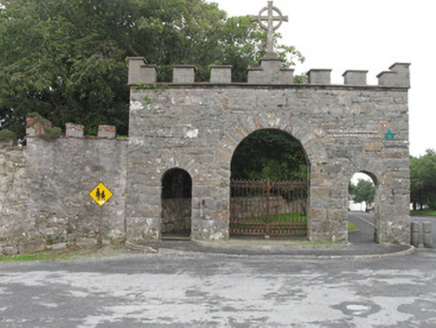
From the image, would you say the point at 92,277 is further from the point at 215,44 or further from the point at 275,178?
the point at 215,44

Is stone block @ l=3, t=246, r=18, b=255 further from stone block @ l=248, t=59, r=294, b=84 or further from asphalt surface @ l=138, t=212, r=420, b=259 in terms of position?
stone block @ l=248, t=59, r=294, b=84

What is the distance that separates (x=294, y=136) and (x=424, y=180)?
106 feet

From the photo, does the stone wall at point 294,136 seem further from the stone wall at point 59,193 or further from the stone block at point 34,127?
the stone block at point 34,127

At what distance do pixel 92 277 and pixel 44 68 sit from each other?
9779 millimetres

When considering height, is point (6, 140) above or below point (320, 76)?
below

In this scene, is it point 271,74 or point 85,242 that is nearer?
point 85,242

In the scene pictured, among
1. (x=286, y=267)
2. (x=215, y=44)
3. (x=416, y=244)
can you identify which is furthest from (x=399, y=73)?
(x=215, y=44)

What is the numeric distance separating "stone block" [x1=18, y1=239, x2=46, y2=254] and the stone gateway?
5.9 inches

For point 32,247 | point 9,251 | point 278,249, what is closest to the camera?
point 278,249

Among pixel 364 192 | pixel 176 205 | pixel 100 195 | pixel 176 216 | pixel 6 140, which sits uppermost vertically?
pixel 6 140

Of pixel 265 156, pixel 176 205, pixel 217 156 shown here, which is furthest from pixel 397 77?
pixel 176 205

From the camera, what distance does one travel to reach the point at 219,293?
6.68 meters

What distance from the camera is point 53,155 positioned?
39.7 feet

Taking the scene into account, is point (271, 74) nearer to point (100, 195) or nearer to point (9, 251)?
Result: point (100, 195)
